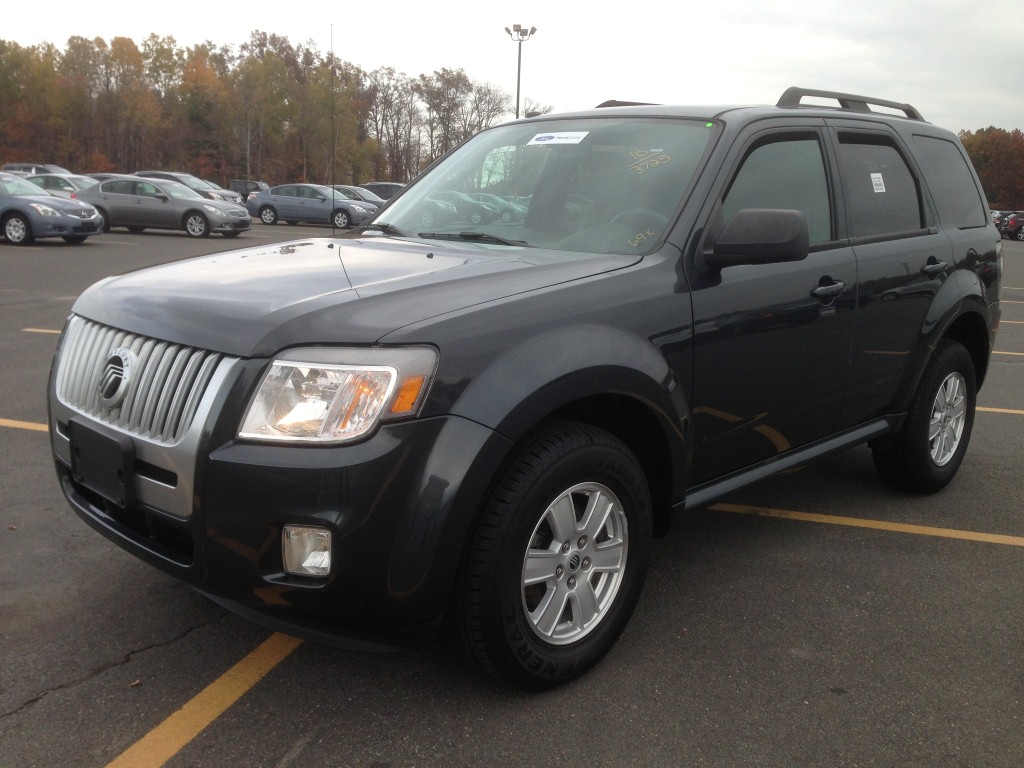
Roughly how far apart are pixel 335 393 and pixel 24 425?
4.01 m

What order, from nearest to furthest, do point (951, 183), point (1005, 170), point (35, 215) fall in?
point (951, 183)
point (35, 215)
point (1005, 170)

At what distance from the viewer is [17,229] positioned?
62.3ft

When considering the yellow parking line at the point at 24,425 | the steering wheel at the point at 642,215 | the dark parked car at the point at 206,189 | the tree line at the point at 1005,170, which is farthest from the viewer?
the tree line at the point at 1005,170

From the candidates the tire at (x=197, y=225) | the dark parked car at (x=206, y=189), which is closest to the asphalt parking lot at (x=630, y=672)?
the tire at (x=197, y=225)

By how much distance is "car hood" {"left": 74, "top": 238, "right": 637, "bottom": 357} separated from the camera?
247cm

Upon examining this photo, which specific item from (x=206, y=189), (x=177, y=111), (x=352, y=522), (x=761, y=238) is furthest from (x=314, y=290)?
(x=177, y=111)

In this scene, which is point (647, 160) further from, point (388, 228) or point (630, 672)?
point (630, 672)

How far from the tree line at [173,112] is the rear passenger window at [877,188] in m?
71.3

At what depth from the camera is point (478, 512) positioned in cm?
252

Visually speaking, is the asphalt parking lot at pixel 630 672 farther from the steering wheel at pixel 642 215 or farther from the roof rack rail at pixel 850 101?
the roof rack rail at pixel 850 101

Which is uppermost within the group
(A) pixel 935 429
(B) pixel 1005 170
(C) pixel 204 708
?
(B) pixel 1005 170

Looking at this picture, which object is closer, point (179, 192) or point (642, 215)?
point (642, 215)

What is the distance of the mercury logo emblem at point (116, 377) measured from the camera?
2.68 metres

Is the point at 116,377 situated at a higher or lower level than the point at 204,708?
higher
